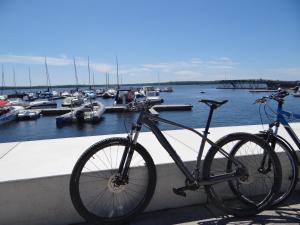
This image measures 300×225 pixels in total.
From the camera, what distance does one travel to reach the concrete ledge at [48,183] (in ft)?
8.55

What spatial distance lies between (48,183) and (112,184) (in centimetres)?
57

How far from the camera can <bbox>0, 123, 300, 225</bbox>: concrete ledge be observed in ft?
8.55

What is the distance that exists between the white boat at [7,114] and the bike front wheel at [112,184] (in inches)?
1775

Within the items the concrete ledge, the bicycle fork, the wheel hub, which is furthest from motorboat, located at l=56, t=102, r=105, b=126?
the bicycle fork

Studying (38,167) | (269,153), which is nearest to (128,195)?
(38,167)

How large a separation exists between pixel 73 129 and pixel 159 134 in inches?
1457

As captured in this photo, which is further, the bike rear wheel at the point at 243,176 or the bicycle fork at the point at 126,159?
the bike rear wheel at the point at 243,176

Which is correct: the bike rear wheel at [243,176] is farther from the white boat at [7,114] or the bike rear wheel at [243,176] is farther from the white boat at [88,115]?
the white boat at [7,114]

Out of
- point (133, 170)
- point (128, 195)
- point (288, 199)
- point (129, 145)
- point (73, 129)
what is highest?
point (129, 145)

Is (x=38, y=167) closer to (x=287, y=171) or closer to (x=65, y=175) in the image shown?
(x=65, y=175)

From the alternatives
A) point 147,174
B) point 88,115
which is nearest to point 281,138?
point 147,174

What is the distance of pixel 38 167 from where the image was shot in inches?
113

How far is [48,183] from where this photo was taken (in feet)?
8.73

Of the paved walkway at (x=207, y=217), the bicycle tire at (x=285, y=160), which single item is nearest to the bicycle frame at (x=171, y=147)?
the paved walkway at (x=207, y=217)
